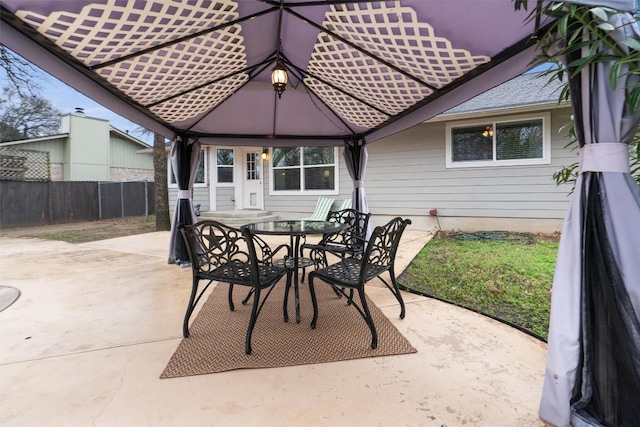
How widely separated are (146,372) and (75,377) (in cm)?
43

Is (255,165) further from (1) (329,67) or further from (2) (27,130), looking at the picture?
(2) (27,130)

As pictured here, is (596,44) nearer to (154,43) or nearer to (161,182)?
(154,43)

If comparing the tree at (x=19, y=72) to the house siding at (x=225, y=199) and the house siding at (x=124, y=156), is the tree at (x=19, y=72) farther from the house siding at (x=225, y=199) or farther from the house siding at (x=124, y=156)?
the house siding at (x=124, y=156)

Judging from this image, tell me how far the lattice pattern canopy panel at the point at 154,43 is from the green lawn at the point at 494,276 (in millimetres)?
3167

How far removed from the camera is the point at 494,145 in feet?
21.8

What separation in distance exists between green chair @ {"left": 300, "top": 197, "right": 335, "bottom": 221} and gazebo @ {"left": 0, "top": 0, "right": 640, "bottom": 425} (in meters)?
3.22

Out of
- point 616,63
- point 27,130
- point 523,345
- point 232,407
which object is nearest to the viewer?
point 616,63

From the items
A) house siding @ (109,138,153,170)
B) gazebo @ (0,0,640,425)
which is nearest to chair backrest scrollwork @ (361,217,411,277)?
gazebo @ (0,0,640,425)

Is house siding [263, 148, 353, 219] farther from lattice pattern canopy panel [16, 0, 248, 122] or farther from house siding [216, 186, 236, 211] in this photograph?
lattice pattern canopy panel [16, 0, 248, 122]

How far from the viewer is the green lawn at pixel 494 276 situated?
2.86m

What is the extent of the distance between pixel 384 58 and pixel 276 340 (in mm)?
2572

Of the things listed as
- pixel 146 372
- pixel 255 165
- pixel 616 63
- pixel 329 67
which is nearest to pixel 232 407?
pixel 146 372

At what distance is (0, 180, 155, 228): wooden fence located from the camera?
9508 millimetres

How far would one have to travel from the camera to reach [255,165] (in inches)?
349
